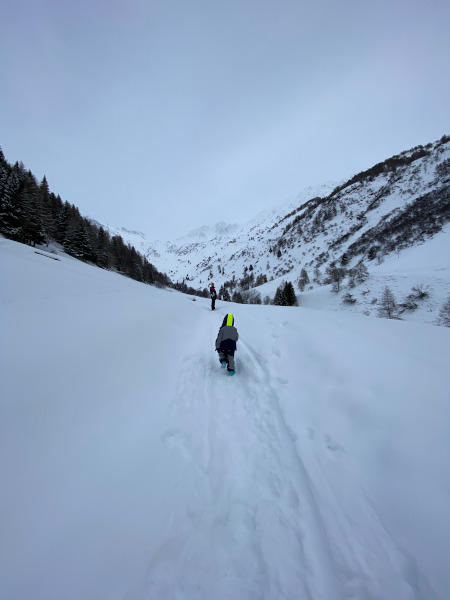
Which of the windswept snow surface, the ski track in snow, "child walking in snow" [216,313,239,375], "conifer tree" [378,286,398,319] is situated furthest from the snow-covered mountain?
the ski track in snow

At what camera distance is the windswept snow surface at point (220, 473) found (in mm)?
2029

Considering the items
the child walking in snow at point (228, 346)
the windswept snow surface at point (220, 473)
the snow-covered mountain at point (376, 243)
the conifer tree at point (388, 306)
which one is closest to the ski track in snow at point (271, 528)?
the windswept snow surface at point (220, 473)

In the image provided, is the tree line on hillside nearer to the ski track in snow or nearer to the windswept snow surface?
the windswept snow surface

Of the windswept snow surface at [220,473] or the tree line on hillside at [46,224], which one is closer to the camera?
the windswept snow surface at [220,473]

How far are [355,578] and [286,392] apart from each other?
290cm

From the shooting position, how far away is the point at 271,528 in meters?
2.47

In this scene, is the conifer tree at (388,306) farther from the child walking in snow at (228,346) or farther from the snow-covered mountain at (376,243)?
the child walking in snow at (228,346)

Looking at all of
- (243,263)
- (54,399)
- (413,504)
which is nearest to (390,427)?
(413,504)

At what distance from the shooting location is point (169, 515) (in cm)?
255

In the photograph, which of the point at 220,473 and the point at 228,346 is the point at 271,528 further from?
the point at 228,346

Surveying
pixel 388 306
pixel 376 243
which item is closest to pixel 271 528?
pixel 388 306

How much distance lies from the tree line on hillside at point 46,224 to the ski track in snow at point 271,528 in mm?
37972

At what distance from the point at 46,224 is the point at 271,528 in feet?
157

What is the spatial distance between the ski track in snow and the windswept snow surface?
0.01 m
